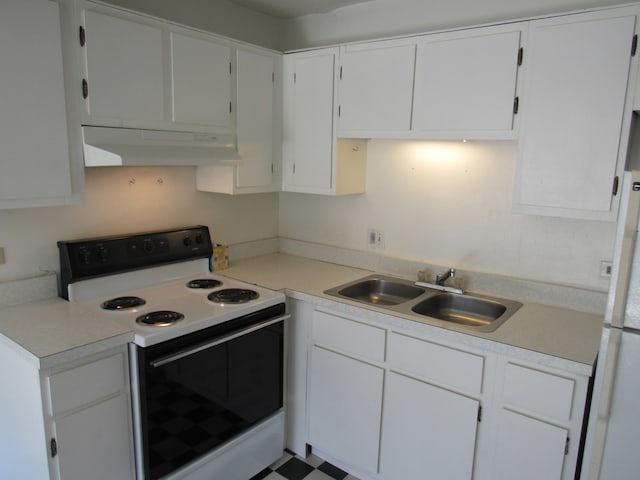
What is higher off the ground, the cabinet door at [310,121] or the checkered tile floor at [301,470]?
the cabinet door at [310,121]

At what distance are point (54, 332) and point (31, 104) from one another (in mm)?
886

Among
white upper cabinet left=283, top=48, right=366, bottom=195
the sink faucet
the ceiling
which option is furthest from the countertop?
the ceiling

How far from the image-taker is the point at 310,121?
2.76m

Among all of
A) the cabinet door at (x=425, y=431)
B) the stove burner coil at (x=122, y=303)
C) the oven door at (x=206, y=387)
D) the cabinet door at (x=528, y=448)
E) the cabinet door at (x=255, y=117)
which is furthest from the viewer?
the cabinet door at (x=255, y=117)

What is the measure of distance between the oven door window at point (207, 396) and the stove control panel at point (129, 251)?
642mm

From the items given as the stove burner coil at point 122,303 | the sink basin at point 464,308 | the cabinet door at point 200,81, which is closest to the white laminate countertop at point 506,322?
the sink basin at point 464,308

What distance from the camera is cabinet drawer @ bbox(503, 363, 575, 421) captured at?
5.70ft

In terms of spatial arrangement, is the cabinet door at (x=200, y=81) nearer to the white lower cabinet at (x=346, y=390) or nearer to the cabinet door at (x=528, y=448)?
the white lower cabinet at (x=346, y=390)

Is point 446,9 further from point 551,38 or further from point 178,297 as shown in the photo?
point 178,297

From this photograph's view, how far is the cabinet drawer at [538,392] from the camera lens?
174 cm

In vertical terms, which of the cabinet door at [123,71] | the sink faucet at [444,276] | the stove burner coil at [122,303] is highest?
the cabinet door at [123,71]

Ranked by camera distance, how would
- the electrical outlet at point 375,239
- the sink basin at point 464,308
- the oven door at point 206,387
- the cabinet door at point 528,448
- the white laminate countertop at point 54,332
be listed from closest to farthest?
the white laminate countertop at point 54,332 < the cabinet door at point 528,448 < the oven door at point 206,387 < the sink basin at point 464,308 < the electrical outlet at point 375,239

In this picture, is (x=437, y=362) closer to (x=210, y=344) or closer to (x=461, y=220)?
(x=461, y=220)

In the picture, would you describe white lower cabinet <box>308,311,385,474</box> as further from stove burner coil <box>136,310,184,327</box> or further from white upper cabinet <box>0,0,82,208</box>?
white upper cabinet <box>0,0,82,208</box>
